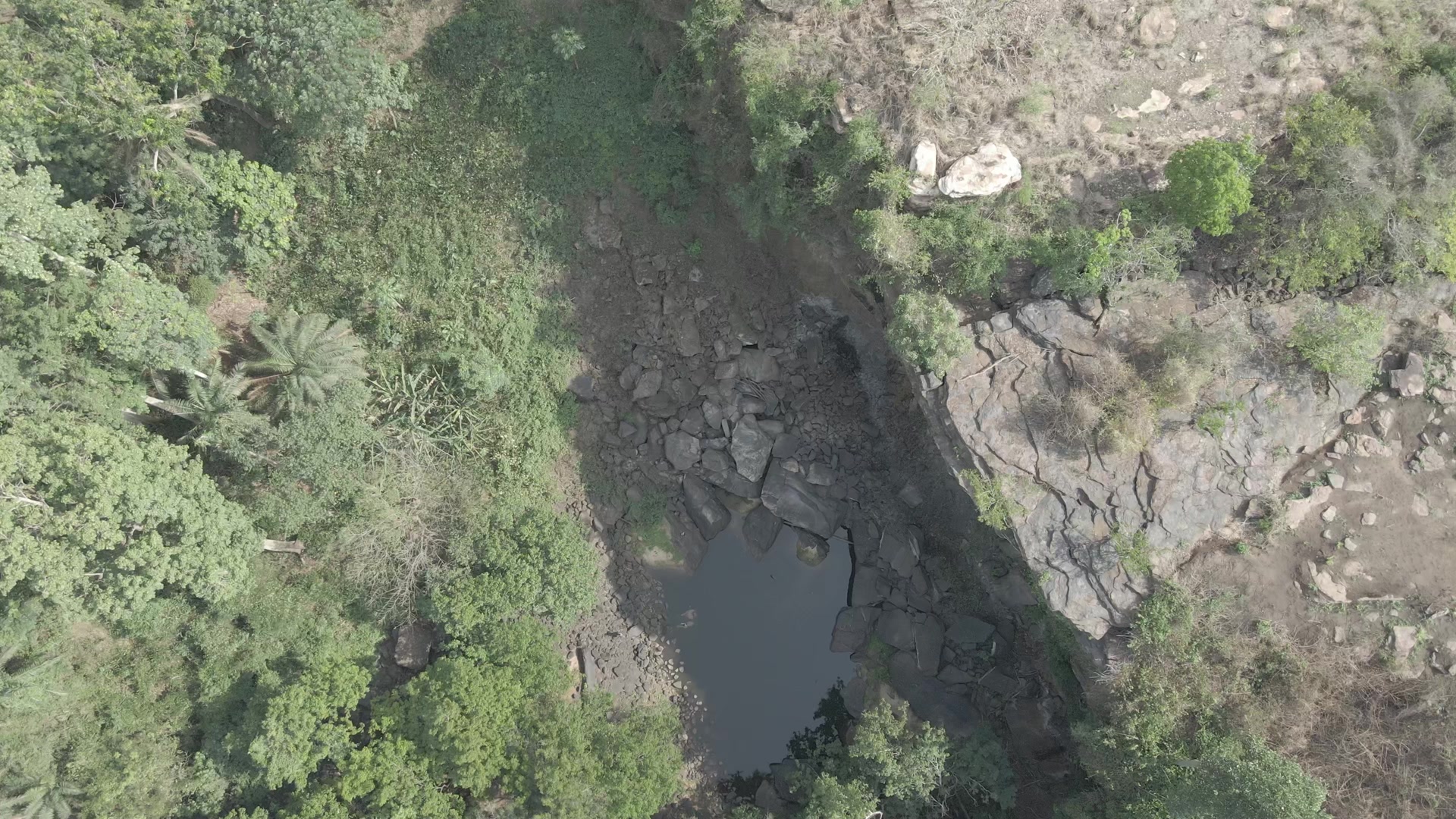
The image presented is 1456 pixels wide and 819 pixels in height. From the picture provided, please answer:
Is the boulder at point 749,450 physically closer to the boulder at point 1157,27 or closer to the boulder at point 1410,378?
the boulder at point 1157,27

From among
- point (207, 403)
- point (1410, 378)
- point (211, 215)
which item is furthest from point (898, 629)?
point (211, 215)

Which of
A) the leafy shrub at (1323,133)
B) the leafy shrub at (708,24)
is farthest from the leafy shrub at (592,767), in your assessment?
the leafy shrub at (1323,133)

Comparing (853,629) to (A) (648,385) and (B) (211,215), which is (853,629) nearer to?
(A) (648,385)

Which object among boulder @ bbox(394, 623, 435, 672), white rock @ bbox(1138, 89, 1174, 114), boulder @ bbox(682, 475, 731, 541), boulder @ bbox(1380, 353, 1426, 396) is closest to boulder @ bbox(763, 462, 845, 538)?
boulder @ bbox(682, 475, 731, 541)

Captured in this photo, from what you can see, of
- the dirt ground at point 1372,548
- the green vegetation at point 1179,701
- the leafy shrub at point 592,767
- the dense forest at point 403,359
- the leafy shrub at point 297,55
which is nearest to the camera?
the green vegetation at point 1179,701

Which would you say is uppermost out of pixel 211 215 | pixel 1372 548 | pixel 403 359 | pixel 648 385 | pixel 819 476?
pixel 1372 548

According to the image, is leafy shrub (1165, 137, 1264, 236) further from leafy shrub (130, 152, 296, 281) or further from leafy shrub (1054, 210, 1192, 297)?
leafy shrub (130, 152, 296, 281)

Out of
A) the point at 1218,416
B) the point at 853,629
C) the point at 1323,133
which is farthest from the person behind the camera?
the point at 853,629
